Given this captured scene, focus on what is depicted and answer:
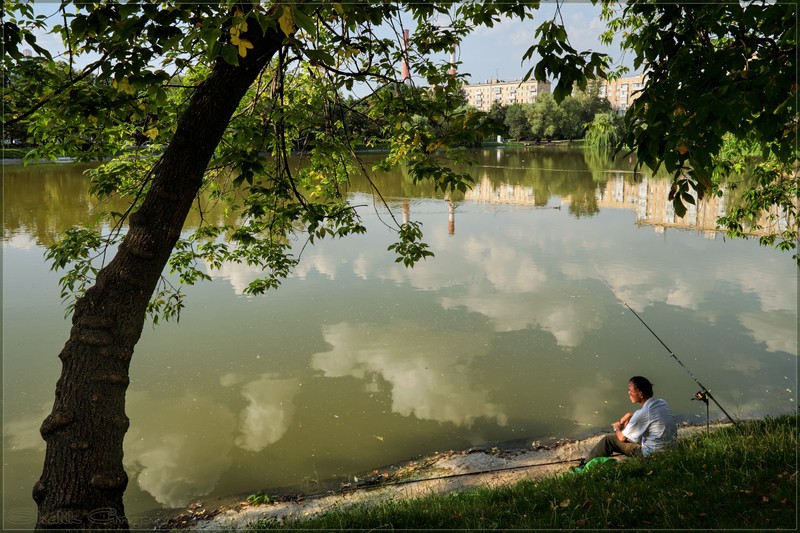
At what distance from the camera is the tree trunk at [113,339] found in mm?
2990

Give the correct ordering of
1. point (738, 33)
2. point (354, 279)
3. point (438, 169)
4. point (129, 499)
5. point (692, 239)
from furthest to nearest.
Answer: point (692, 239) → point (354, 279) → point (129, 499) → point (438, 169) → point (738, 33)

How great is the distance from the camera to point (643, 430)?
5238mm

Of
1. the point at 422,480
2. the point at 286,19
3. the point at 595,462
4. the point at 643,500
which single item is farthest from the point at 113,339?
the point at 595,462

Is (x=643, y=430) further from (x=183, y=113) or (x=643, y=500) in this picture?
(x=183, y=113)

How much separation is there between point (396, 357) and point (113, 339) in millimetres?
5770

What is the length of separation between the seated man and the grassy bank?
0.43 metres

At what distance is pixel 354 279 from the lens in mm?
12570

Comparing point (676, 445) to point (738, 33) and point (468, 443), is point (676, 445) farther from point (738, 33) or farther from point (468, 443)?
point (738, 33)

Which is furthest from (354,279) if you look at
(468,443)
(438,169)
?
(438,169)

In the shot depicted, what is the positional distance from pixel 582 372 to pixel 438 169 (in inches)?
193

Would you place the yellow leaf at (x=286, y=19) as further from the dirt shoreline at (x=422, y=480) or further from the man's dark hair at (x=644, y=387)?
the man's dark hair at (x=644, y=387)

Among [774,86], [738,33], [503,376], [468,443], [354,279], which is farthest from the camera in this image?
[354,279]

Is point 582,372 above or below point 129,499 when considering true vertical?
above

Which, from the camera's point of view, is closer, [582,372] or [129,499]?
[129,499]
